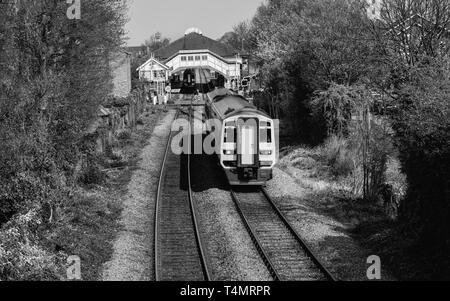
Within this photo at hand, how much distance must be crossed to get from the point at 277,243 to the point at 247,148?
17.8ft

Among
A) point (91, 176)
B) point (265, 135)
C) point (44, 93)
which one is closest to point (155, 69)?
point (91, 176)

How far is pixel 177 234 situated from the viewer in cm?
1570

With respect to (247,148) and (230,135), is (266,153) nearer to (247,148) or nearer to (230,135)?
(247,148)

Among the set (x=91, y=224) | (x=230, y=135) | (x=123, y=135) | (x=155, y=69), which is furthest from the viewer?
(x=155, y=69)

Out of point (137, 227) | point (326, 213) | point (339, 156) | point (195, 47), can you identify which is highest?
point (195, 47)

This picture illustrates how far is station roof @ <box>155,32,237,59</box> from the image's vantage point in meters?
85.7

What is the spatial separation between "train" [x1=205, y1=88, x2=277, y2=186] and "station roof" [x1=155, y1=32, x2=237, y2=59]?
66178 millimetres

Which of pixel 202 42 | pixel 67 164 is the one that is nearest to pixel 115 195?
pixel 67 164

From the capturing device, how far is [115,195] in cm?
1962

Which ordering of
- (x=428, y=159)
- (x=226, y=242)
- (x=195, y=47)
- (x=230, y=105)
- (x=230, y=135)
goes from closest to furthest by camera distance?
(x=428, y=159) < (x=226, y=242) < (x=230, y=135) < (x=230, y=105) < (x=195, y=47)

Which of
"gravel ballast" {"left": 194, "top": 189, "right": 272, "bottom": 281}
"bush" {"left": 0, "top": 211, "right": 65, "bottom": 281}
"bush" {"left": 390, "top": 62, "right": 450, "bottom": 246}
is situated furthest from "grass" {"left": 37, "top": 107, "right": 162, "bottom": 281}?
"bush" {"left": 390, "top": 62, "right": 450, "bottom": 246}

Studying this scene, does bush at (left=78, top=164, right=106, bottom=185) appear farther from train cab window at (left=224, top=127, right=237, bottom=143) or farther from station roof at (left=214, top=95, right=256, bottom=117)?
station roof at (left=214, top=95, right=256, bottom=117)

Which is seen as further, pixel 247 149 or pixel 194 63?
pixel 194 63

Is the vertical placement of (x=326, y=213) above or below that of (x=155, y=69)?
below
